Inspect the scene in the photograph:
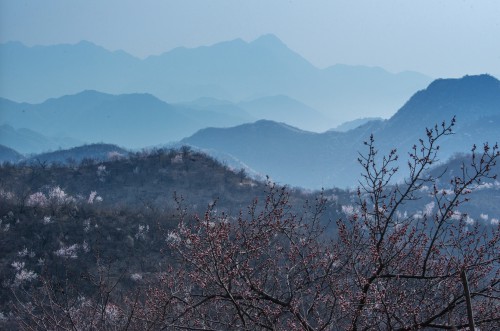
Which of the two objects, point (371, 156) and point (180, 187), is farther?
point (180, 187)

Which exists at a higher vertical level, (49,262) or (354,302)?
(354,302)

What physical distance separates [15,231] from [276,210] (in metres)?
51.2

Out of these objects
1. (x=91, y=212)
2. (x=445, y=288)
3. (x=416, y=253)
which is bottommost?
(x=91, y=212)

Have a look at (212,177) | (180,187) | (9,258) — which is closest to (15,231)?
(9,258)

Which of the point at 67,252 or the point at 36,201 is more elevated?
the point at 36,201

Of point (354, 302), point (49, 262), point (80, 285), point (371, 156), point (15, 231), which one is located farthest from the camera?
point (15, 231)

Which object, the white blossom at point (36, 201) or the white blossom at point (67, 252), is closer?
the white blossom at point (67, 252)

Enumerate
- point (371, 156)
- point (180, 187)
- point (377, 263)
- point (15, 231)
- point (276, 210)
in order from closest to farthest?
point (377, 263) < point (371, 156) < point (276, 210) < point (15, 231) < point (180, 187)

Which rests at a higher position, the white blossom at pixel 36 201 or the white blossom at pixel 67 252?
the white blossom at pixel 36 201

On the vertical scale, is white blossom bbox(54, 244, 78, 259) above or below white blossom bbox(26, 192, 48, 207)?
below

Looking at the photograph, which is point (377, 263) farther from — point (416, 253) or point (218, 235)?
point (218, 235)

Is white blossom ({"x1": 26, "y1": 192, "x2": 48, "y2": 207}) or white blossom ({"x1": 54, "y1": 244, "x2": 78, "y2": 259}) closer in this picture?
white blossom ({"x1": 54, "y1": 244, "x2": 78, "y2": 259})

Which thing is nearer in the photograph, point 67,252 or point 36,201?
point 67,252

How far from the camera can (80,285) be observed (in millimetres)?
42312
